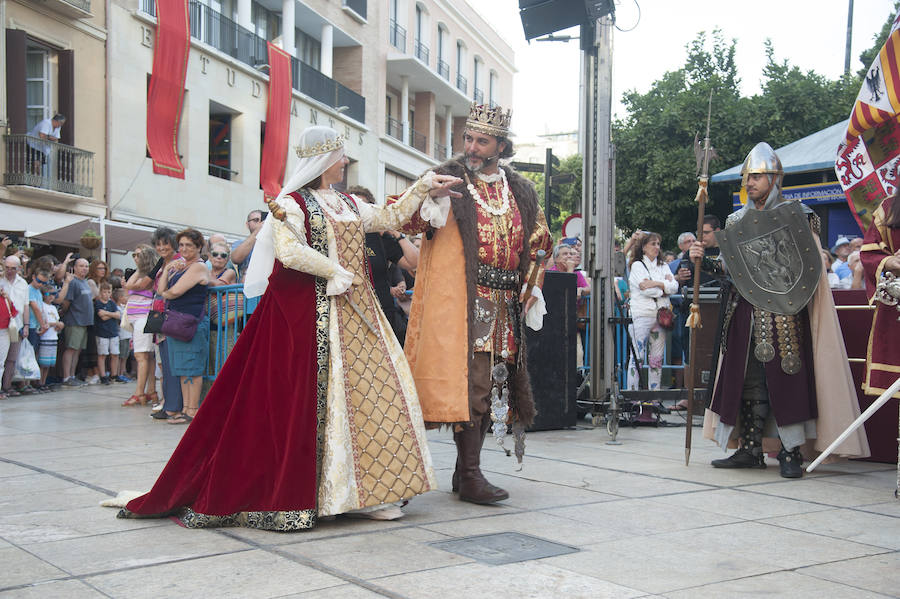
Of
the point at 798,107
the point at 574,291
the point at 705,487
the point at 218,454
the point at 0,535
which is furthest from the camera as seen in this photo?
the point at 798,107

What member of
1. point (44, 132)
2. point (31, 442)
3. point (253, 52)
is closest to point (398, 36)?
point (253, 52)

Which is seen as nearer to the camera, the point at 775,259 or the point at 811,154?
the point at 775,259

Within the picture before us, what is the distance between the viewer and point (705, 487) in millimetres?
5387

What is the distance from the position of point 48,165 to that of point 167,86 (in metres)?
3.44

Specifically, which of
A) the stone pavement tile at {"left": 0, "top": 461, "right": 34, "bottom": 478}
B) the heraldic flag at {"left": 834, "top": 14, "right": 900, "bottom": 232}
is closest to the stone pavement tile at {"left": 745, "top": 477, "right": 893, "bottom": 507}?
the heraldic flag at {"left": 834, "top": 14, "right": 900, "bottom": 232}

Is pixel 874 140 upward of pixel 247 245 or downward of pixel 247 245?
upward

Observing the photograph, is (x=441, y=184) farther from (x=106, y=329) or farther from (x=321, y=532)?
(x=106, y=329)

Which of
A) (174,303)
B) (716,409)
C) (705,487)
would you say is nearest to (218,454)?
(705,487)

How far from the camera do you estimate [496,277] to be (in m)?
5.06

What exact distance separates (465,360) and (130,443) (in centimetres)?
350

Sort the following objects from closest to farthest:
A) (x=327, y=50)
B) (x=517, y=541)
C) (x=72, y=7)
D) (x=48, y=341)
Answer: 1. (x=517, y=541)
2. (x=48, y=341)
3. (x=72, y=7)
4. (x=327, y=50)

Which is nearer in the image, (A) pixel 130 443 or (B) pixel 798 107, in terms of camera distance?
(A) pixel 130 443

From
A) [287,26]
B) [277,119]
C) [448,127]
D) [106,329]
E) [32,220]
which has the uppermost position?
[448,127]

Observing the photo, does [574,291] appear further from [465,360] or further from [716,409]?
[465,360]
